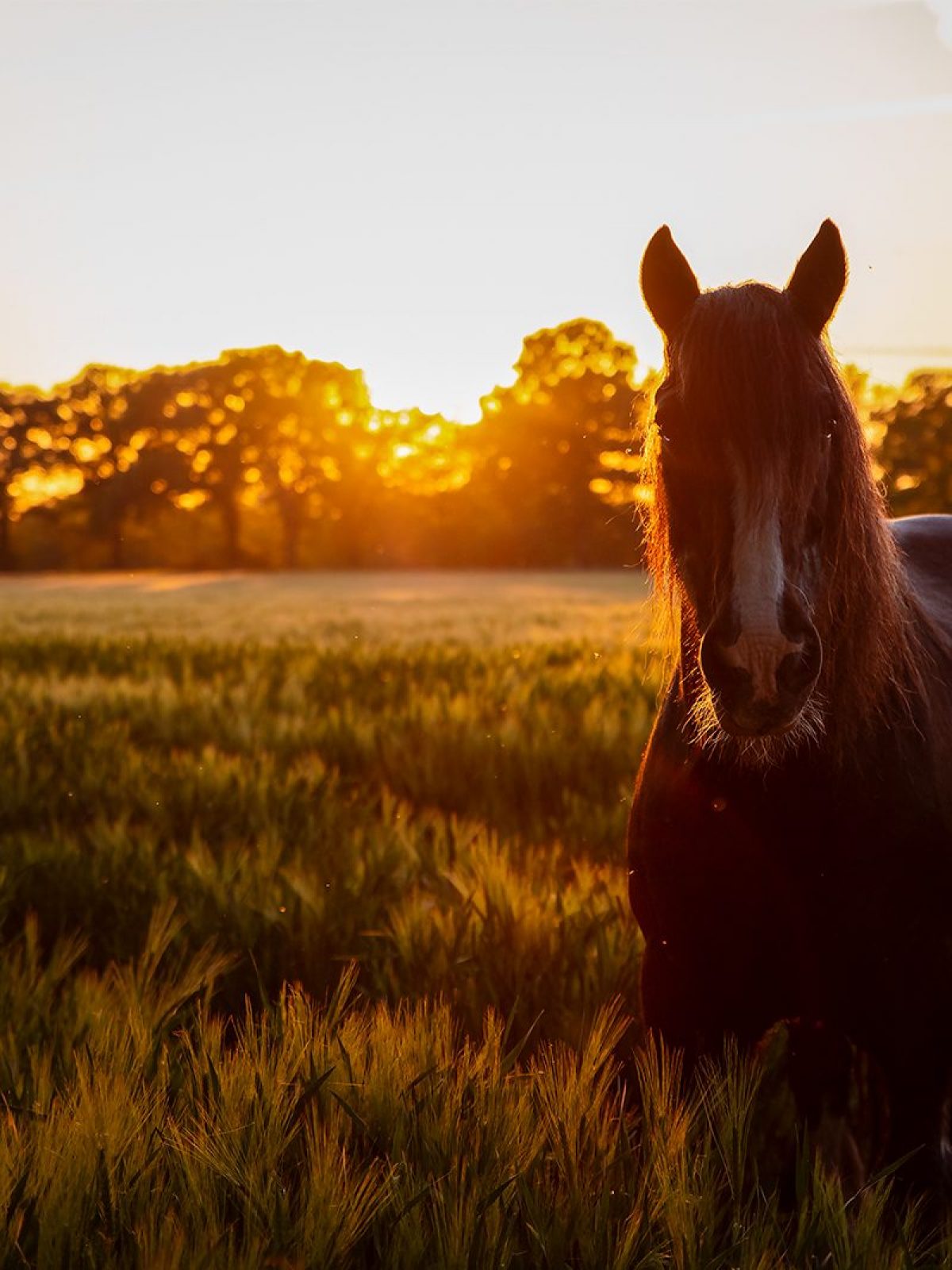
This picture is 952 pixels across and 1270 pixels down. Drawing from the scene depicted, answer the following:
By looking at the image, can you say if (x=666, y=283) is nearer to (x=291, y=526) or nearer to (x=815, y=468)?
(x=815, y=468)

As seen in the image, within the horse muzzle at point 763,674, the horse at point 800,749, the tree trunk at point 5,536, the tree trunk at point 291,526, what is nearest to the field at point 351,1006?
the horse at point 800,749

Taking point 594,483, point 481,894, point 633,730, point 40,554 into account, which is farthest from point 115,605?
point 40,554

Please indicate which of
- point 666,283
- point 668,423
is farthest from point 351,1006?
point 666,283

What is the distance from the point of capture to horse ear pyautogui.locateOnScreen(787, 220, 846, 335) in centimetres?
169

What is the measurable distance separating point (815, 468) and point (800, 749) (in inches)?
17.5

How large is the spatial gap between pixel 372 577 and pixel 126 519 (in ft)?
58.0

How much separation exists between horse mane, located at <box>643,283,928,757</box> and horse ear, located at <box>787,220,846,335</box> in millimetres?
47

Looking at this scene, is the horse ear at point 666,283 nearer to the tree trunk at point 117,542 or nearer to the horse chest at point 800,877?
the horse chest at point 800,877

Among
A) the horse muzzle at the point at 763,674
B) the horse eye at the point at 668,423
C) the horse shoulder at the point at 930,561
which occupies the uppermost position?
the horse eye at the point at 668,423

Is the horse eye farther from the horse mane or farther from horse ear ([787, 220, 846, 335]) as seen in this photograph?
horse ear ([787, 220, 846, 335])

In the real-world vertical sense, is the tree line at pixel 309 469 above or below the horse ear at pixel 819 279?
above

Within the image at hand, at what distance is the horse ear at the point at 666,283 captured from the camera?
1820mm

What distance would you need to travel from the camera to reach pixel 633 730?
521 centimetres

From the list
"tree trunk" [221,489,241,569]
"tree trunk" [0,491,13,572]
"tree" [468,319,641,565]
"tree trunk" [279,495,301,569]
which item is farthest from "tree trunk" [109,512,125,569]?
"tree" [468,319,641,565]
